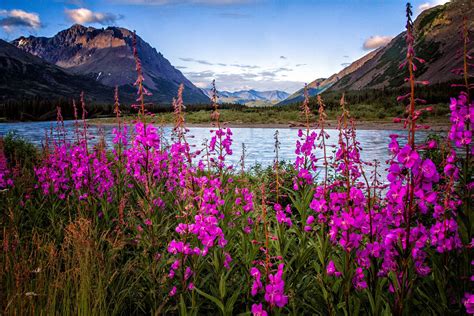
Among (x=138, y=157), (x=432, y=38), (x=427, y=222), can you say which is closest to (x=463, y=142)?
(x=138, y=157)

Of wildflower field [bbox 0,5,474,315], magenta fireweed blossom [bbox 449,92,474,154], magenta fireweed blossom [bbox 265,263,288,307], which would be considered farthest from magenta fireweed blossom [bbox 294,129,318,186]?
magenta fireweed blossom [bbox 265,263,288,307]

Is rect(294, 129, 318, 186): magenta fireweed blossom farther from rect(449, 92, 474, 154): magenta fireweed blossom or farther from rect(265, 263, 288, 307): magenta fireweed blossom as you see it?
rect(265, 263, 288, 307): magenta fireweed blossom

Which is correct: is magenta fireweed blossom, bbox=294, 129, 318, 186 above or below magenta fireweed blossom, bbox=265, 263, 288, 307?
above

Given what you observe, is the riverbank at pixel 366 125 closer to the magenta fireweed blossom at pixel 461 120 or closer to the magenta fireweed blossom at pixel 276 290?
the magenta fireweed blossom at pixel 461 120

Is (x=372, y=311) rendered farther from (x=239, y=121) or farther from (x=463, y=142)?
(x=239, y=121)

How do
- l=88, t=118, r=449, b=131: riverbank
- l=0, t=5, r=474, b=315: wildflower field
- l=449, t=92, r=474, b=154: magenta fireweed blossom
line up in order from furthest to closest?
1. l=88, t=118, r=449, b=131: riverbank
2. l=449, t=92, r=474, b=154: magenta fireweed blossom
3. l=0, t=5, r=474, b=315: wildflower field

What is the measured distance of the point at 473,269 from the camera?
327 cm

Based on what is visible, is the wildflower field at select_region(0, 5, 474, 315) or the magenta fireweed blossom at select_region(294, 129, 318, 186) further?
the magenta fireweed blossom at select_region(294, 129, 318, 186)

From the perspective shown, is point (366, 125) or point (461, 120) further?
point (366, 125)

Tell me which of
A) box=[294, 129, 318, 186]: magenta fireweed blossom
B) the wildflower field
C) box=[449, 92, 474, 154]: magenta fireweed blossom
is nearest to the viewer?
the wildflower field

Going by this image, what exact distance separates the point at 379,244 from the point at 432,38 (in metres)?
211

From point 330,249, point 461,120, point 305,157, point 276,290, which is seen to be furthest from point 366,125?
point 276,290

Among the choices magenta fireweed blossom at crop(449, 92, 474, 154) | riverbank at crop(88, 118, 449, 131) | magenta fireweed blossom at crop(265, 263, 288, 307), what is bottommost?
magenta fireweed blossom at crop(265, 263, 288, 307)

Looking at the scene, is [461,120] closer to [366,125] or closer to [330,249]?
[330,249]
